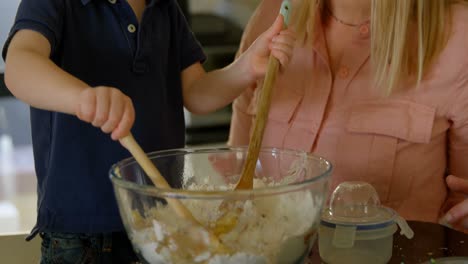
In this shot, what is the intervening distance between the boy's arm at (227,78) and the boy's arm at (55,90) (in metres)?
0.29

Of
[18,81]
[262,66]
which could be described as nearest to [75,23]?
[18,81]

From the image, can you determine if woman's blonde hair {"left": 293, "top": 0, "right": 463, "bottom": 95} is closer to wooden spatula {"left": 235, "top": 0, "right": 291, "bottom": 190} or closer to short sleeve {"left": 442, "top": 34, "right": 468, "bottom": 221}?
short sleeve {"left": 442, "top": 34, "right": 468, "bottom": 221}

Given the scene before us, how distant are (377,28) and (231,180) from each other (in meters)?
0.42

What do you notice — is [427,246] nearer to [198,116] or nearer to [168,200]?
[168,200]

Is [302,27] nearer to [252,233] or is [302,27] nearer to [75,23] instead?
[75,23]

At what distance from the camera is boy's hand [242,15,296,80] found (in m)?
0.88

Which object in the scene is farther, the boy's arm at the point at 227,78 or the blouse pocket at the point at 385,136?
the blouse pocket at the point at 385,136

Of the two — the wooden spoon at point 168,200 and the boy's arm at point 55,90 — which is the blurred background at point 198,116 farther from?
the wooden spoon at point 168,200

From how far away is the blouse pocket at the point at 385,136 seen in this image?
3.49 feet

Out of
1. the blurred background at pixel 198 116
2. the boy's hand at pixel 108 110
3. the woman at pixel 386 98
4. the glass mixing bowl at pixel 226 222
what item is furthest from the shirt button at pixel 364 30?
the blurred background at pixel 198 116

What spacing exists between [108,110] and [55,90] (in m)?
0.10

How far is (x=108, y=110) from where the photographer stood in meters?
0.61

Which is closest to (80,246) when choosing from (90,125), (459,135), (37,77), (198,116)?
(90,125)

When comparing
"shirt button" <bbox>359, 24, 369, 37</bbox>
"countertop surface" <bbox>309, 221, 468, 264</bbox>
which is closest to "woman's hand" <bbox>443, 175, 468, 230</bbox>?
"countertop surface" <bbox>309, 221, 468, 264</bbox>
